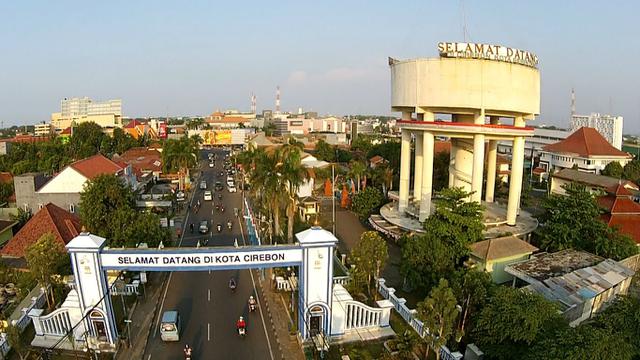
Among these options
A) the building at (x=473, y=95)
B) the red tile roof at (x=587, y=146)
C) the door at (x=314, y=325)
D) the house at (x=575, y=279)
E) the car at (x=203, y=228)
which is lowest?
the car at (x=203, y=228)

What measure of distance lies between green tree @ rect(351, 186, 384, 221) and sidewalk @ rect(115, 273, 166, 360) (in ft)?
82.9

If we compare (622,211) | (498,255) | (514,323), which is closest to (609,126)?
(622,211)

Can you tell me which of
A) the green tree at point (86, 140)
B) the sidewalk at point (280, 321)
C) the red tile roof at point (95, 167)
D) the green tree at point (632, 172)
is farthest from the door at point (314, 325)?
the green tree at point (86, 140)

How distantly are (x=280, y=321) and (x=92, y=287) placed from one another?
11.1 meters

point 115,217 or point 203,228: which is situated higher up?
point 115,217

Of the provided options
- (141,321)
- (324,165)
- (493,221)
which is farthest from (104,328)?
(324,165)

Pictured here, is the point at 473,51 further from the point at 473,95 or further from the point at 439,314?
the point at 439,314

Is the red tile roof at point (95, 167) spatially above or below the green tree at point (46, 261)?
above

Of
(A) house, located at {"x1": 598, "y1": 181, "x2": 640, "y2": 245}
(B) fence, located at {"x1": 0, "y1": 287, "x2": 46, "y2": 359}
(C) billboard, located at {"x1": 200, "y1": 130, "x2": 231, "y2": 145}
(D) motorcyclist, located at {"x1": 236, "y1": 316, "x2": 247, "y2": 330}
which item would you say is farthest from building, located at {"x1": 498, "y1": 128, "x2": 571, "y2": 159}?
(B) fence, located at {"x1": 0, "y1": 287, "x2": 46, "y2": 359}

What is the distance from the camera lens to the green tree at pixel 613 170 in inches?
2904

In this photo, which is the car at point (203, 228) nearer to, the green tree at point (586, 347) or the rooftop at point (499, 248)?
the rooftop at point (499, 248)

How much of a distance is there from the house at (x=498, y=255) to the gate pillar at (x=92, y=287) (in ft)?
82.1

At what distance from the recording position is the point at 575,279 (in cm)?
2853

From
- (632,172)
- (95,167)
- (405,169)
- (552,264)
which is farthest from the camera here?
→ (632,172)
